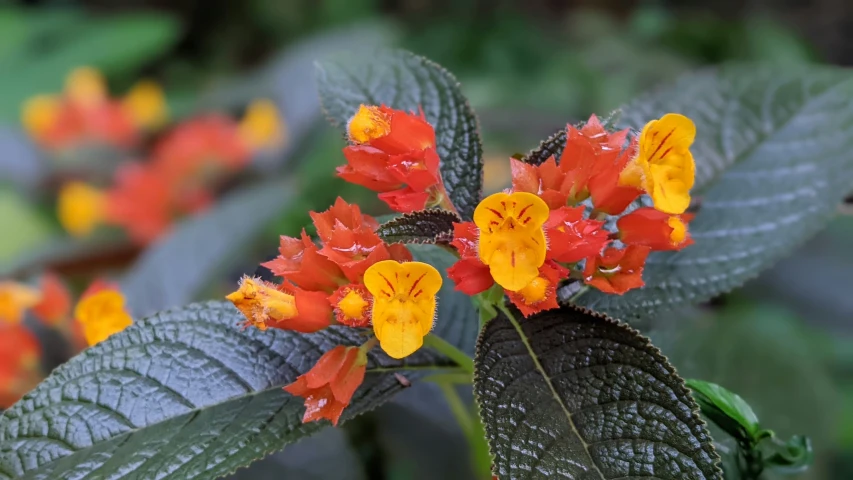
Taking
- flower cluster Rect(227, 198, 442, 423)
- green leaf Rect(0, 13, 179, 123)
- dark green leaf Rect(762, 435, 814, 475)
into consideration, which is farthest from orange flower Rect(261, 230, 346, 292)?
green leaf Rect(0, 13, 179, 123)

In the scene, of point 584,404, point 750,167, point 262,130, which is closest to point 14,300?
point 584,404

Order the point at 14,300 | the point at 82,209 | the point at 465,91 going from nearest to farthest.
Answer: the point at 14,300
the point at 82,209
the point at 465,91

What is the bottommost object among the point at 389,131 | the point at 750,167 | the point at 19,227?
the point at 750,167

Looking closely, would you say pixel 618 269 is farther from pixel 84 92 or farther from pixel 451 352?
pixel 84 92

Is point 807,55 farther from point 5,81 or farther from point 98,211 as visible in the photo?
point 5,81

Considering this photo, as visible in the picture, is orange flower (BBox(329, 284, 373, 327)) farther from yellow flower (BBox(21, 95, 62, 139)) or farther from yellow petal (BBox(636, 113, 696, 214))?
yellow flower (BBox(21, 95, 62, 139))

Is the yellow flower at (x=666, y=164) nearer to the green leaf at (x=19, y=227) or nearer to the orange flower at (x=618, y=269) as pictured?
the orange flower at (x=618, y=269)

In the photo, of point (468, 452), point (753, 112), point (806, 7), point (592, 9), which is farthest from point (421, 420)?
point (806, 7)
